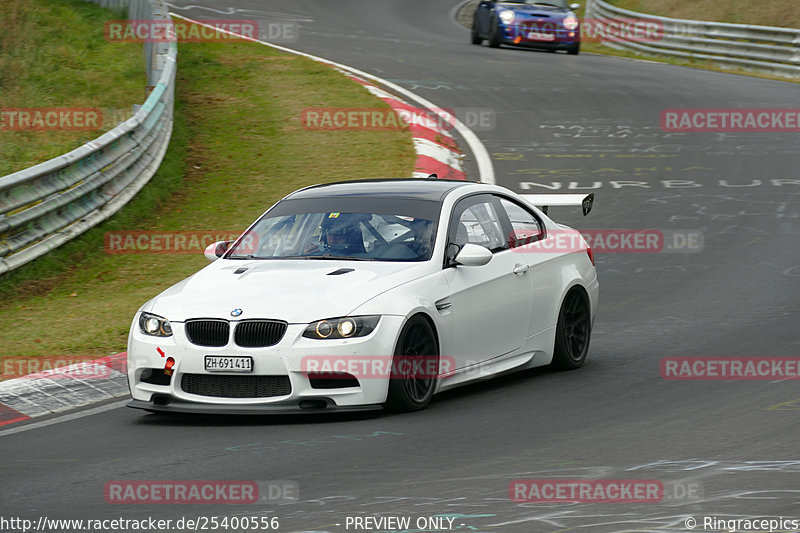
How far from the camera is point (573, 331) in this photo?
1032 cm

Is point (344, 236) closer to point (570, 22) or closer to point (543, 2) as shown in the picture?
point (570, 22)

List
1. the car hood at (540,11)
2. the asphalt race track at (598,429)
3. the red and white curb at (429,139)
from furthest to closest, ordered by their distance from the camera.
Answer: the car hood at (540,11)
the red and white curb at (429,139)
the asphalt race track at (598,429)

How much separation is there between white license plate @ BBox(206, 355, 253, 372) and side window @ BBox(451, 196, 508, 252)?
A: 1874 millimetres

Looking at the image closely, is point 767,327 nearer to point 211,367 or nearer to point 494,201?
point 494,201

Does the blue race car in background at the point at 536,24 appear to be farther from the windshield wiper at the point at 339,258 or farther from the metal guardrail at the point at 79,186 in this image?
the windshield wiper at the point at 339,258

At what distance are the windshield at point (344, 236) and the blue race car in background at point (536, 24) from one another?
2165 cm

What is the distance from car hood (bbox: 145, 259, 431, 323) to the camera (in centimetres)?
811

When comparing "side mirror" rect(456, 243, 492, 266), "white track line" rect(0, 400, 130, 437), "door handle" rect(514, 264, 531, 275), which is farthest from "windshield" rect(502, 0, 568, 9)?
"white track line" rect(0, 400, 130, 437)

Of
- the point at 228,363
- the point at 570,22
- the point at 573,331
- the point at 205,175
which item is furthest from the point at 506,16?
the point at 228,363

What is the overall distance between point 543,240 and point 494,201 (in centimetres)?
58

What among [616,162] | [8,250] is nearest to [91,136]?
[8,250]

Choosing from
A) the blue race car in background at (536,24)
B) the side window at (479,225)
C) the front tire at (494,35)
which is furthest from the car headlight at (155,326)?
the front tire at (494,35)

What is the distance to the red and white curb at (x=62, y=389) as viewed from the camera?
29.3 feet

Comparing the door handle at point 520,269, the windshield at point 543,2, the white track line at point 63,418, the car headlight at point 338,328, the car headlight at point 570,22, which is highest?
the windshield at point 543,2
